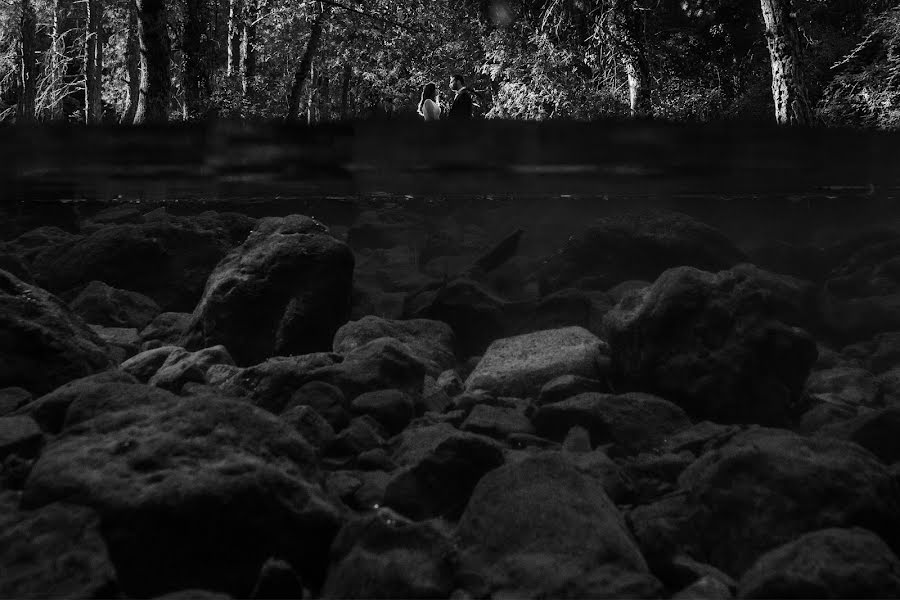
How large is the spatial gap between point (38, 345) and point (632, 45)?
35.0ft

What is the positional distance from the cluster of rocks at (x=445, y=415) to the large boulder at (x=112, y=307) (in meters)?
0.01

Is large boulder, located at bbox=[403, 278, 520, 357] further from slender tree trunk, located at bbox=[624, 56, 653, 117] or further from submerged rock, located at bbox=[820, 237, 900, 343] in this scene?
slender tree trunk, located at bbox=[624, 56, 653, 117]

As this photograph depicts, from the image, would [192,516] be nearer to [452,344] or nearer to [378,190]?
[452,344]

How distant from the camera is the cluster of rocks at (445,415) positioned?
5.70 ft

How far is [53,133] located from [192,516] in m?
3.55

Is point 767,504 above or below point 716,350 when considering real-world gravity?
below

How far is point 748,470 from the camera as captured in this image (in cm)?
199

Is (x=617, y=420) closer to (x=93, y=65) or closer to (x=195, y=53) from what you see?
(x=195, y=53)

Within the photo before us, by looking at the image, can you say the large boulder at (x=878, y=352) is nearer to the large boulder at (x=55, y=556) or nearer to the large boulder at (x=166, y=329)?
the large boulder at (x=166, y=329)

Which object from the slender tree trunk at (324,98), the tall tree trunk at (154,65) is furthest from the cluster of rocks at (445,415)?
the slender tree trunk at (324,98)

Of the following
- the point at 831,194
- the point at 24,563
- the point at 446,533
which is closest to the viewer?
the point at 24,563

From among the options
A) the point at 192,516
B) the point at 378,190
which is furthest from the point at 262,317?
the point at 192,516

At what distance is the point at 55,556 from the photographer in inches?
67.8

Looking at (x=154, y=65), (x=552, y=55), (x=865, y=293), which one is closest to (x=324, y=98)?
(x=552, y=55)
